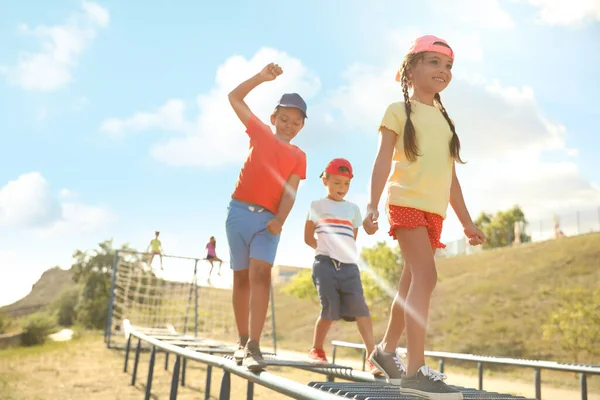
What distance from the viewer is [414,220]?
2352 millimetres

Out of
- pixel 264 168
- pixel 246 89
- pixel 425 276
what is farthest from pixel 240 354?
pixel 246 89

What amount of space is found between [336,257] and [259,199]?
3.76 feet

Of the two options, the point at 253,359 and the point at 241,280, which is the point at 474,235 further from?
the point at 241,280

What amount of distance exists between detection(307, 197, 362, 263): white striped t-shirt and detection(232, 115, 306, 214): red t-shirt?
0.97 meters

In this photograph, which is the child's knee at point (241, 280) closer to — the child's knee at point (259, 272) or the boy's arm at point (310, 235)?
the child's knee at point (259, 272)

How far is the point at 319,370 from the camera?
3705mm

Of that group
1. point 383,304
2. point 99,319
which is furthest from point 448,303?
point 99,319

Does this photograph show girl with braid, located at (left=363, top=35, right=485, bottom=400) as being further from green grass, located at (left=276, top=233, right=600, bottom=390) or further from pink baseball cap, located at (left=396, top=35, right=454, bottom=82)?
green grass, located at (left=276, top=233, right=600, bottom=390)

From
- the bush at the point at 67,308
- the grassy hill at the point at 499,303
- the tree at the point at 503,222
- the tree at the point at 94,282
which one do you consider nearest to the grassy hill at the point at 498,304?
the grassy hill at the point at 499,303

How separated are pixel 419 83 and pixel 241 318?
185 centimetres

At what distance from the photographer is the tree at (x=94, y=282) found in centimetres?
2417

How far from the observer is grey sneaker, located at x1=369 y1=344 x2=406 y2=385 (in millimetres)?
2633

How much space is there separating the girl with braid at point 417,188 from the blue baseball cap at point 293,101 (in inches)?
34.9

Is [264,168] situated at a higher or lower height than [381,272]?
lower
